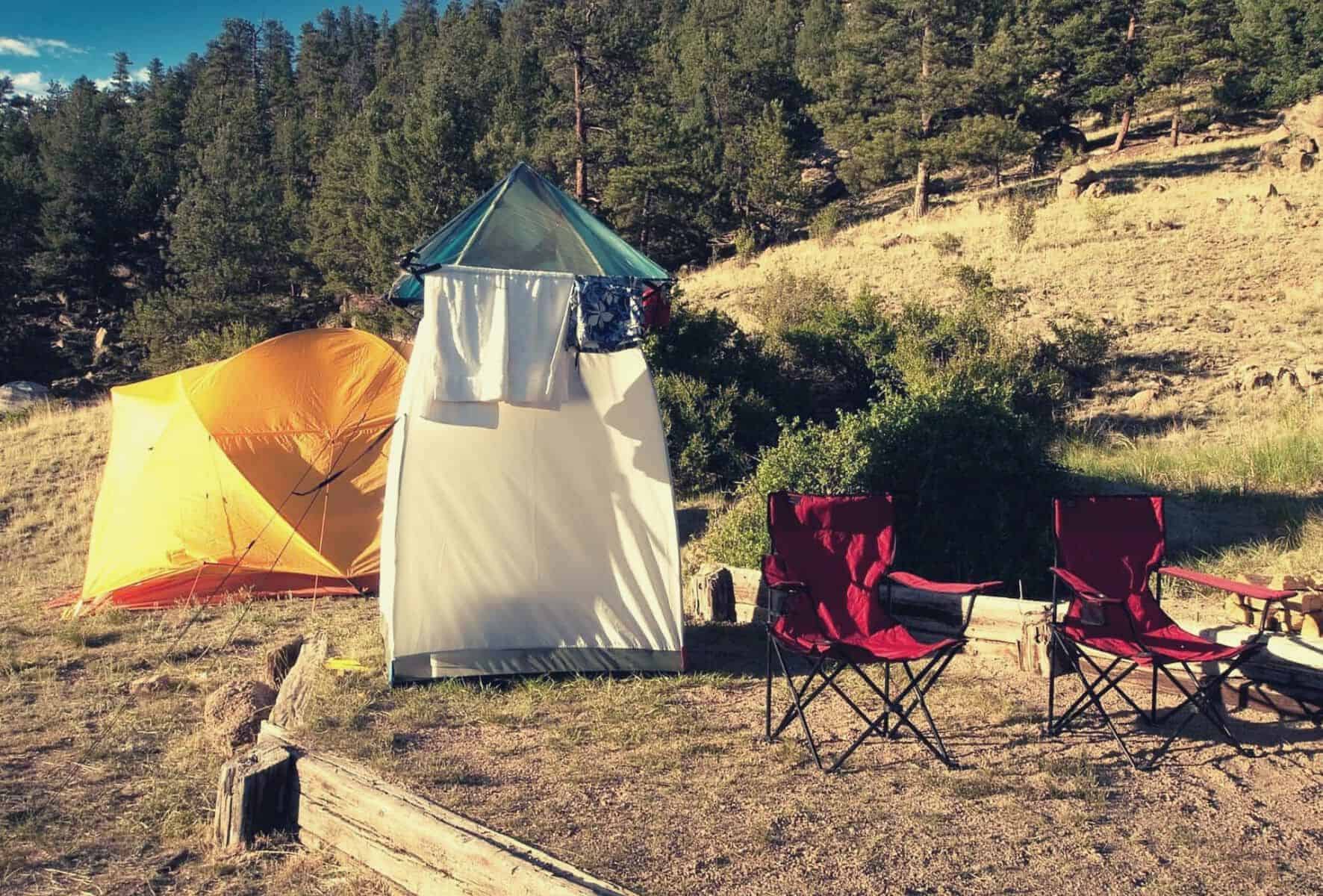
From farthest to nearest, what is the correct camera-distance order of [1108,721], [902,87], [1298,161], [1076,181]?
[902,87] < [1076,181] < [1298,161] < [1108,721]

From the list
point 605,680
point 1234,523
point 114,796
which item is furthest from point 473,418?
point 1234,523

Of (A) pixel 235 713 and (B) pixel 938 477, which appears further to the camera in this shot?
(B) pixel 938 477

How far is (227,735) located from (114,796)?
0.62 metres

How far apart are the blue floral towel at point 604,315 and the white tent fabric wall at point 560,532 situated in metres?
0.30

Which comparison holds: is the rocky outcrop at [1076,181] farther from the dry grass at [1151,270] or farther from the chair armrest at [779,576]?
the chair armrest at [779,576]

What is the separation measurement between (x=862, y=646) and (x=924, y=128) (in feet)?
95.3

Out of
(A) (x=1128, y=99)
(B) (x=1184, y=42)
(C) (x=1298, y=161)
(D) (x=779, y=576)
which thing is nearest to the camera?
(D) (x=779, y=576)

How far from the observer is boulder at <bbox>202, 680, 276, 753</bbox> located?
17.6 ft

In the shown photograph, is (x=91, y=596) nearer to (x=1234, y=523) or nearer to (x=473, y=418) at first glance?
(x=473, y=418)

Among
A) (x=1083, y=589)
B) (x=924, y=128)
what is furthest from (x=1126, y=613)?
(x=924, y=128)

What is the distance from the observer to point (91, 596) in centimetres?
852

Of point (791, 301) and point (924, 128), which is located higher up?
point (924, 128)

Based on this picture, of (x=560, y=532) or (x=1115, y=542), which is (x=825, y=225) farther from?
(x=1115, y=542)

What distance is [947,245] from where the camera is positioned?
24.3 meters
